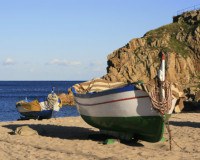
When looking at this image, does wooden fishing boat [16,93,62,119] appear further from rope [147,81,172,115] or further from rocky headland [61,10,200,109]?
rocky headland [61,10,200,109]

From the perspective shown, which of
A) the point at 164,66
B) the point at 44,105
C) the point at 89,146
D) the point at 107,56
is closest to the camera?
the point at 164,66

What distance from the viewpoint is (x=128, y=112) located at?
16.2 m

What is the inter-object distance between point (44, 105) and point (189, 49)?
74.4 m

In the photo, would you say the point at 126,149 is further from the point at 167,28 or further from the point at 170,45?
the point at 167,28

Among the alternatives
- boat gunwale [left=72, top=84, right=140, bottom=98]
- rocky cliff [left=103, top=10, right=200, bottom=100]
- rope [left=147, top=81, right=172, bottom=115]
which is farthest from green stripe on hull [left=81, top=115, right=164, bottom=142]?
rocky cliff [left=103, top=10, right=200, bottom=100]

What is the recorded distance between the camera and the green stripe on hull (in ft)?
51.5

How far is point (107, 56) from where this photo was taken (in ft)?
350

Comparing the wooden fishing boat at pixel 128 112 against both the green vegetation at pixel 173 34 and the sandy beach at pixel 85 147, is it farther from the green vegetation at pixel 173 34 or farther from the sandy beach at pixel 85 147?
the green vegetation at pixel 173 34

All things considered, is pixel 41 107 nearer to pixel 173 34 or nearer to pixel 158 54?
pixel 158 54

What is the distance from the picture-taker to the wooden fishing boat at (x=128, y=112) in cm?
1555

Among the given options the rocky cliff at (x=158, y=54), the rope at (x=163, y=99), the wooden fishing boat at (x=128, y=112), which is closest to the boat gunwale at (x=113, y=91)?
the wooden fishing boat at (x=128, y=112)

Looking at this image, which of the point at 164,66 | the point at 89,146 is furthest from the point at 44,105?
the point at 164,66

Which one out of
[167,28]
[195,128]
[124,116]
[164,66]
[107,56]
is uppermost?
[167,28]

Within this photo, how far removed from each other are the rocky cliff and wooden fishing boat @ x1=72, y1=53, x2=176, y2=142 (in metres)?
75.6
